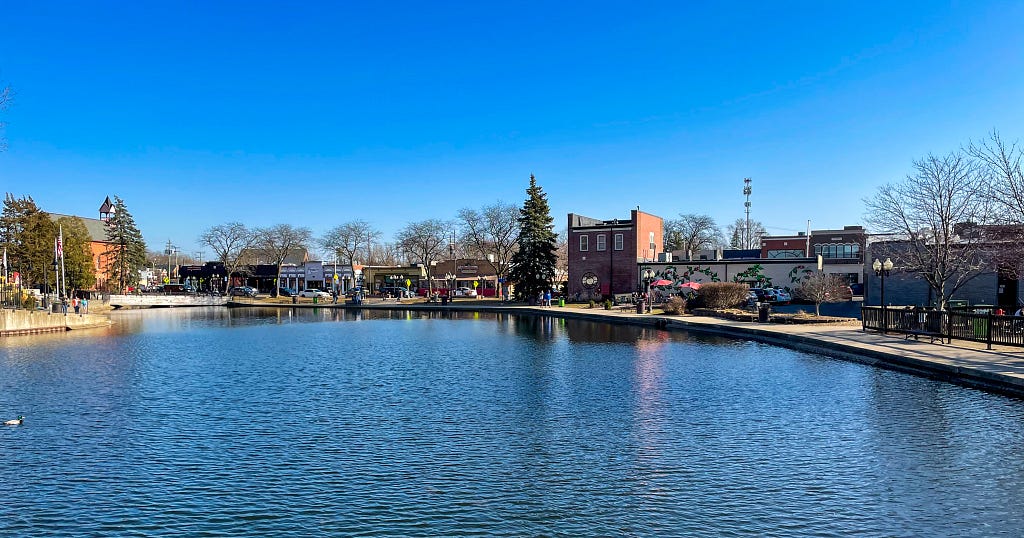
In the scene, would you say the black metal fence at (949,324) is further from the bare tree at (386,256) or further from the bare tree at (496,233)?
the bare tree at (386,256)

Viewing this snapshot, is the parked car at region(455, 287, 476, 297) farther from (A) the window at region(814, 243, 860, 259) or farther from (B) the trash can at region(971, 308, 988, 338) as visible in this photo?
(B) the trash can at region(971, 308, 988, 338)

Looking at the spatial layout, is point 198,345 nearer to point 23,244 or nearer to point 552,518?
point 552,518

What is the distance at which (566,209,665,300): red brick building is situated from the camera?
206 feet

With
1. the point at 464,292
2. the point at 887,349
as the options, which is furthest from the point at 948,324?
the point at 464,292

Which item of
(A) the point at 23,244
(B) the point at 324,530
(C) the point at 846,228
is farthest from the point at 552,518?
(C) the point at 846,228

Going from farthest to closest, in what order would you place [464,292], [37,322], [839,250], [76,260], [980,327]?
[464,292]
[839,250]
[76,260]
[37,322]
[980,327]

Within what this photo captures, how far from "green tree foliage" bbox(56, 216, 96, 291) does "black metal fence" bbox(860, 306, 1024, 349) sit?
72.3 m

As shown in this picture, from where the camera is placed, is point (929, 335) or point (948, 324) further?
point (929, 335)

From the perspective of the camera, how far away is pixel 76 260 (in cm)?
6981

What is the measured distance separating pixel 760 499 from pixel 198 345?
3117 cm

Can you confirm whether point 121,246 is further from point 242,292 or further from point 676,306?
point 676,306

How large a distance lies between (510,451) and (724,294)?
36.6 metres

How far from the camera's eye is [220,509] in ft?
31.7

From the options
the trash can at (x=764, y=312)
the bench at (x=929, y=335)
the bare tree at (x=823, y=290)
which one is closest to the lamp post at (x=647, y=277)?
the bare tree at (x=823, y=290)
